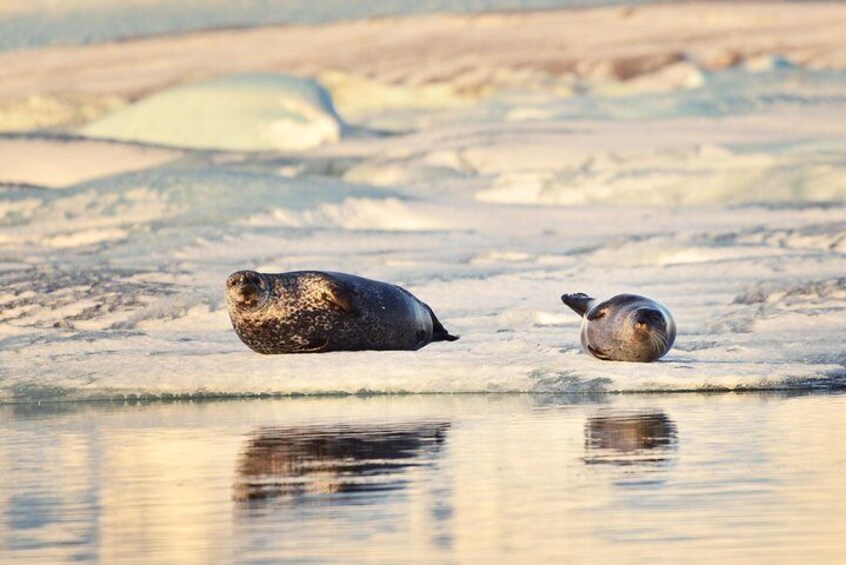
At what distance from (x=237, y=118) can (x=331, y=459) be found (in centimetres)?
2291

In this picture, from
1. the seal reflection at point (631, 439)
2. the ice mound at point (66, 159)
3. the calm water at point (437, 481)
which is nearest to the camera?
the calm water at point (437, 481)

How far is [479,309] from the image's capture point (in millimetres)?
13781

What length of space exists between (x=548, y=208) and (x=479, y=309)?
8.26 meters

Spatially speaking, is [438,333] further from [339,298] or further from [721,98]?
[721,98]

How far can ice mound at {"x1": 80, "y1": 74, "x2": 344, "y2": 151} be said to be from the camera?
97.8 feet

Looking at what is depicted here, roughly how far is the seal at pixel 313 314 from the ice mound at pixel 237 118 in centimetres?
1758

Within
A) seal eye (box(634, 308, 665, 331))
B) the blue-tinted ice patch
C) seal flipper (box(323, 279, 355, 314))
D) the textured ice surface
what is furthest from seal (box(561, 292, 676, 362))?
the blue-tinted ice patch

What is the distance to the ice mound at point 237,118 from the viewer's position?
29.8 meters

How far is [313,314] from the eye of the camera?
11.6 m

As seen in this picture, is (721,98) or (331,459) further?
(721,98)

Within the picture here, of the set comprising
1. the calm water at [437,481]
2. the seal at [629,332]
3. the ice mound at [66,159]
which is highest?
the ice mound at [66,159]

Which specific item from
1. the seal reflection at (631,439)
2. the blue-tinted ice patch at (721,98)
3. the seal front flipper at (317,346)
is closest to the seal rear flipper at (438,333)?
the seal front flipper at (317,346)

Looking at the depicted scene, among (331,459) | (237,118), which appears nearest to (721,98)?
(237,118)

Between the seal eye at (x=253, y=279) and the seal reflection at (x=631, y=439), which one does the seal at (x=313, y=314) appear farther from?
the seal reflection at (x=631, y=439)
